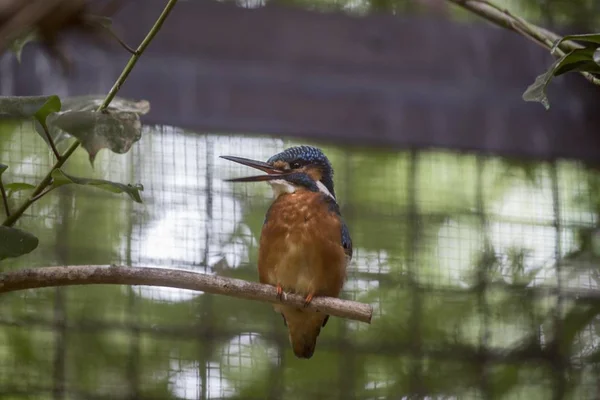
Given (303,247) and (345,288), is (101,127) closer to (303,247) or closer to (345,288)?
(303,247)

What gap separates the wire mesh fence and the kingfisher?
580mm

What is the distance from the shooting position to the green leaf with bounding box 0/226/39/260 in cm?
93

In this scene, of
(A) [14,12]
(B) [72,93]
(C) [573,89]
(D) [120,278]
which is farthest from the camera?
(C) [573,89]

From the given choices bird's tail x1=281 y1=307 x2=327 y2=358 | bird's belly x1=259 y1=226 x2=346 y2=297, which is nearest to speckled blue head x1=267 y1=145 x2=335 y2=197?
bird's belly x1=259 y1=226 x2=346 y2=297

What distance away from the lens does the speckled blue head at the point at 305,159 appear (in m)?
1.55

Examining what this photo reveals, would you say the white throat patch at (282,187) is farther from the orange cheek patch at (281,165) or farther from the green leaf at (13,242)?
the green leaf at (13,242)

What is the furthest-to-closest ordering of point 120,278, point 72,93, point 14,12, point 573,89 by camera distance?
point 573,89 → point 72,93 → point 14,12 → point 120,278

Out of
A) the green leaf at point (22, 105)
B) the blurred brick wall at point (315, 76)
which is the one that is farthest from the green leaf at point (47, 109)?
the blurred brick wall at point (315, 76)

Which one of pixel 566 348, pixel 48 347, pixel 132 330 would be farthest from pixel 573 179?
pixel 48 347

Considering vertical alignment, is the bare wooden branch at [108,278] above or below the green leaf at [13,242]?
below

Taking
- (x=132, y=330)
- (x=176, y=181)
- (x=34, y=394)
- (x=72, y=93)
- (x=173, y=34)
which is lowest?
(x=34, y=394)

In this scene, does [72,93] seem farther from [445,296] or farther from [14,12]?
[445,296]

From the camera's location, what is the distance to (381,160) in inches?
89.8

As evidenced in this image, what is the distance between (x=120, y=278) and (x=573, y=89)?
5.04ft
